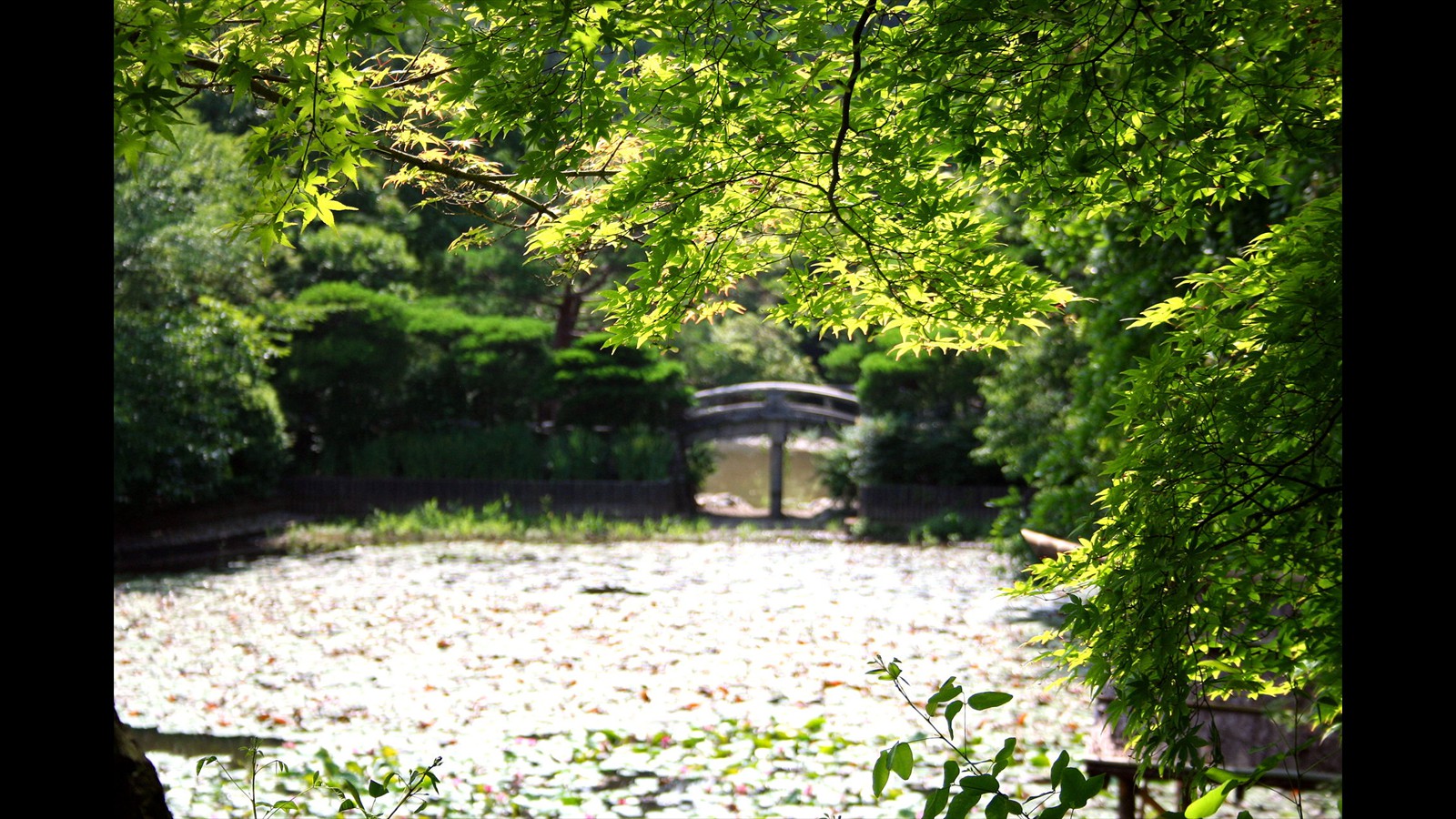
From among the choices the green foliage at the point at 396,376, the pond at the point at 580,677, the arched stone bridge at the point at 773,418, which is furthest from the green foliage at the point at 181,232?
the arched stone bridge at the point at 773,418

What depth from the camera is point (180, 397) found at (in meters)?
11.9

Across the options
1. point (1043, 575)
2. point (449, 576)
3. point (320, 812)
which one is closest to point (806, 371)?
point (449, 576)

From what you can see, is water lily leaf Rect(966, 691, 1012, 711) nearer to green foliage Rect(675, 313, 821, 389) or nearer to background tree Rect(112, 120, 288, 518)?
background tree Rect(112, 120, 288, 518)

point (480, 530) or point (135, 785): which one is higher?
point (135, 785)

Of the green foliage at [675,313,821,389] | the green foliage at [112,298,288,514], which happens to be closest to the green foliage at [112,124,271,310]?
the green foliage at [112,298,288,514]

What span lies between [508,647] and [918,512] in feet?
29.2

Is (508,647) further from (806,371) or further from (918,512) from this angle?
(806,371)

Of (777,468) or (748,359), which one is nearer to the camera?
(777,468)

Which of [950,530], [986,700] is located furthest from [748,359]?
[986,700]

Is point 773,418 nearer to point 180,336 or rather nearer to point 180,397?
point 180,397

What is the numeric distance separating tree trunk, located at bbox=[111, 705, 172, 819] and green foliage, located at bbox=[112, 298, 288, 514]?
942cm

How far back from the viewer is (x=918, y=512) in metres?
15.4

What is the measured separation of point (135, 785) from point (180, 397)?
1051 cm

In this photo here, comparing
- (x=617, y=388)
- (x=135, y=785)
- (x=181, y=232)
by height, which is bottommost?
(x=135, y=785)
